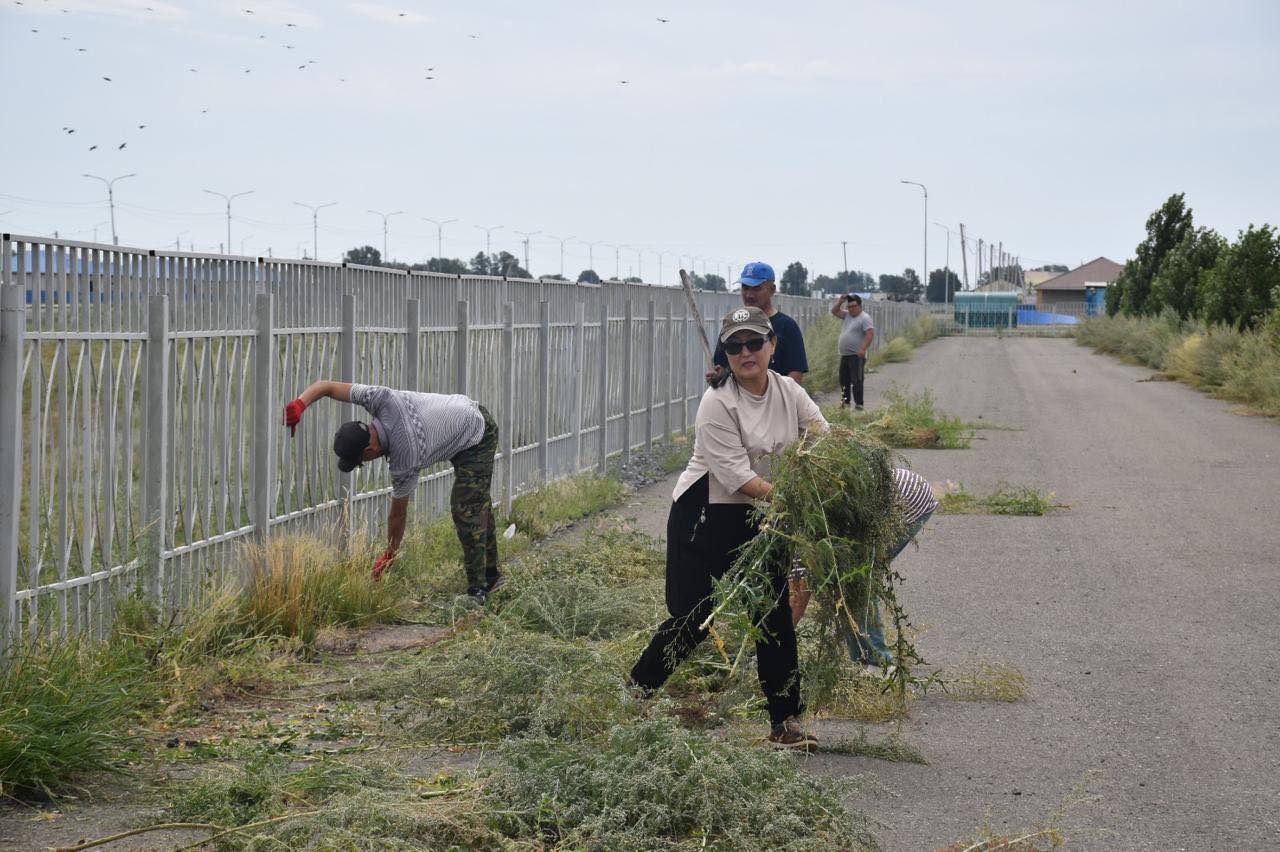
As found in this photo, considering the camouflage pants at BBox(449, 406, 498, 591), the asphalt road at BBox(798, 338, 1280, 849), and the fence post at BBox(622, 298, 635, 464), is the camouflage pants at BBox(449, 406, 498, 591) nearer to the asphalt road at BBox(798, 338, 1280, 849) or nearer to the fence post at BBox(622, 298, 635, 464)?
the asphalt road at BBox(798, 338, 1280, 849)

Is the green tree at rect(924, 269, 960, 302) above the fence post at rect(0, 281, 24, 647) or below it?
above

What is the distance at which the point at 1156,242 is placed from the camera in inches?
2491

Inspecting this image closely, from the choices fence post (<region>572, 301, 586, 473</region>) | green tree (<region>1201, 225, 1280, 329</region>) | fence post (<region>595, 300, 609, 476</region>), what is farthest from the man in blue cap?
green tree (<region>1201, 225, 1280, 329</region>)

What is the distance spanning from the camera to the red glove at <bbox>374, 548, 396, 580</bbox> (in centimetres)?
930

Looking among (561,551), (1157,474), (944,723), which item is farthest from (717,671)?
(1157,474)

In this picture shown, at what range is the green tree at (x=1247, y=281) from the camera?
35438mm

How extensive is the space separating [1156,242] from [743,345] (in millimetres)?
61300

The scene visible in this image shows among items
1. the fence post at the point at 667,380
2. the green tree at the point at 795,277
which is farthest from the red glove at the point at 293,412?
the green tree at the point at 795,277

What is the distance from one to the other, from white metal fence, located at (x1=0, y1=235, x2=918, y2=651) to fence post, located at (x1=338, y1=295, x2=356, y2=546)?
1 centimetres

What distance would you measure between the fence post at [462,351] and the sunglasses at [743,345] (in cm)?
637

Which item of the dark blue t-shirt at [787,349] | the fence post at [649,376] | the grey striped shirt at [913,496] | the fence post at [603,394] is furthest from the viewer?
the fence post at [649,376]

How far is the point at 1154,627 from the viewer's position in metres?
8.87

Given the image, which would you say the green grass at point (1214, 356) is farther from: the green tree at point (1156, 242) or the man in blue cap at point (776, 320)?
the man in blue cap at point (776, 320)

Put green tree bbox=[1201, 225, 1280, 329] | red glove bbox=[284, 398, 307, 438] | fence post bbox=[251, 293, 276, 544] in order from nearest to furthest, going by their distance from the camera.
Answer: red glove bbox=[284, 398, 307, 438], fence post bbox=[251, 293, 276, 544], green tree bbox=[1201, 225, 1280, 329]
